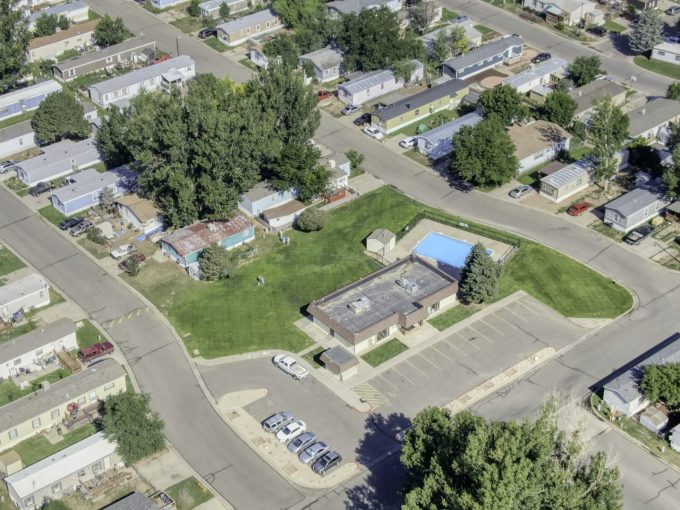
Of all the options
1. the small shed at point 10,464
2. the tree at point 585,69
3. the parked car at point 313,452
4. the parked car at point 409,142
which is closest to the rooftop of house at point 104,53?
the parked car at point 409,142

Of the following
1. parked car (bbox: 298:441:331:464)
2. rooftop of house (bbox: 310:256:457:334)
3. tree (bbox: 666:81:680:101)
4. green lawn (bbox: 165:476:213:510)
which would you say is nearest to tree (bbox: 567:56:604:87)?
tree (bbox: 666:81:680:101)

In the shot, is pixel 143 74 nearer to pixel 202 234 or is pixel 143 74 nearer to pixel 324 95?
pixel 324 95

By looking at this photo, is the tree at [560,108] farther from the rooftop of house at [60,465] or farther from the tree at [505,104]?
the rooftop of house at [60,465]

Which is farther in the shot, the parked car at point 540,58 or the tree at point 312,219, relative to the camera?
the parked car at point 540,58

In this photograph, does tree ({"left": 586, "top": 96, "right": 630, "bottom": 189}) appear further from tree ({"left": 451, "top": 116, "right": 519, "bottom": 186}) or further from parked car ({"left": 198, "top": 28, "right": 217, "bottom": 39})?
parked car ({"left": 198, "top": 28, "right": 217, "bottom": 39})

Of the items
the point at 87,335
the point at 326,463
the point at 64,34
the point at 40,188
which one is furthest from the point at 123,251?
the point at 64,34

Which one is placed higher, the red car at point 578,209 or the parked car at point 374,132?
the parked car at point 374,132
